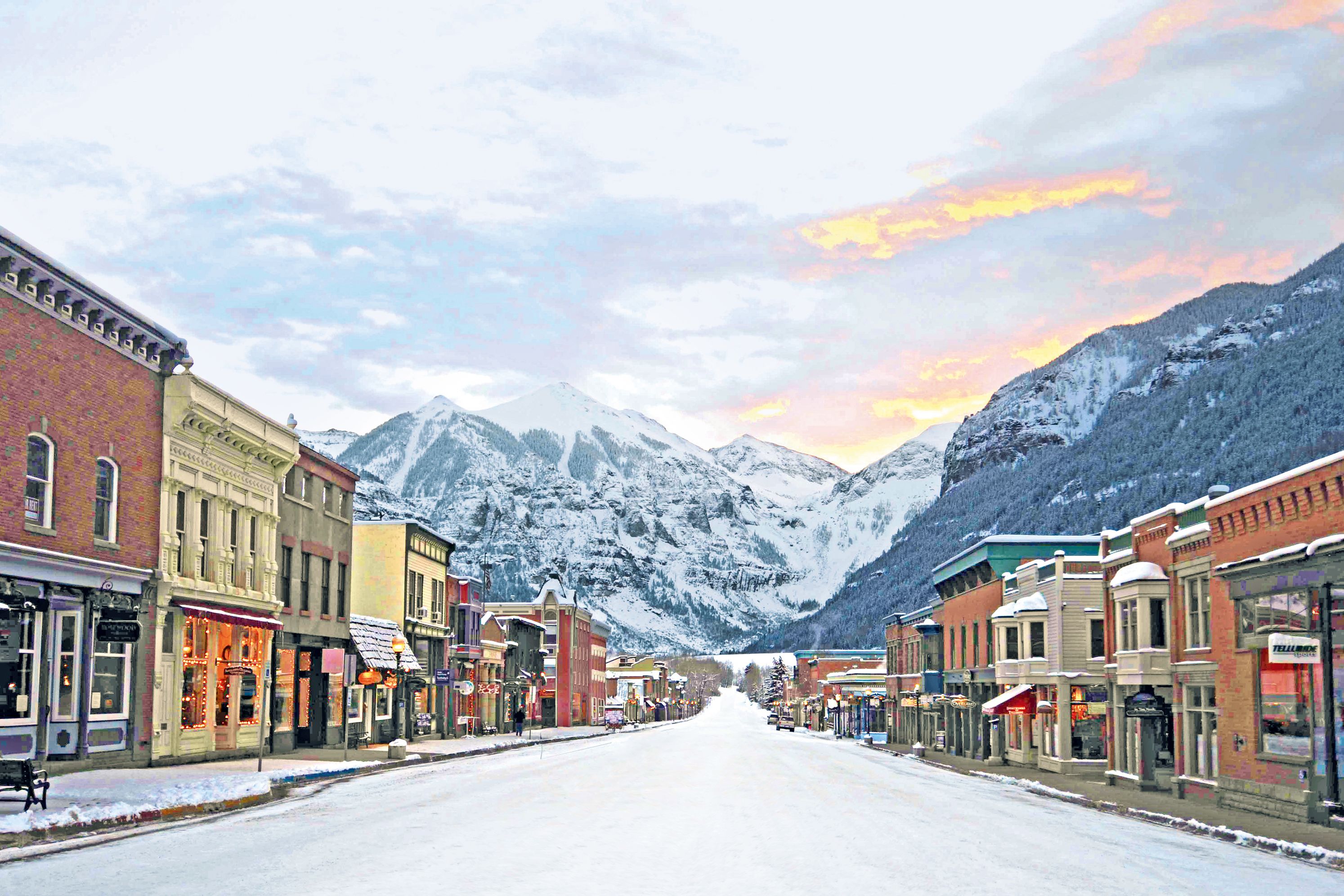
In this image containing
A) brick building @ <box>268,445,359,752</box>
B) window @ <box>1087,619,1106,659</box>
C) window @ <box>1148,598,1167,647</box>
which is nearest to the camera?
window @ <box>1148,598,1167,647</box>

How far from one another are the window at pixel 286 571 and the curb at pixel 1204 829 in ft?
84.6

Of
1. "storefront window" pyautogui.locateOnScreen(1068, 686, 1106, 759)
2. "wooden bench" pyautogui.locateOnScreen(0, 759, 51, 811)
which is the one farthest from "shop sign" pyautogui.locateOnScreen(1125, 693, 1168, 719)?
"wooden bench" pyautogui.locateOnScreen(0, 759, 51, 811)

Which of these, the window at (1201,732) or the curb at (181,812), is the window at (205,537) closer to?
the curb at (181,812)

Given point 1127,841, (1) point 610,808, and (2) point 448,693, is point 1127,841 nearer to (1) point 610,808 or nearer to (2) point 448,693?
(1) point 610,808

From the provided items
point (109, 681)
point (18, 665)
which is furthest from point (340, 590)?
point (18, 665)

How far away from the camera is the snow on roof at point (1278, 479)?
26.3m

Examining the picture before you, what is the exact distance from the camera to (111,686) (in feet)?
113

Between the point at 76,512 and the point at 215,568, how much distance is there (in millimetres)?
9439

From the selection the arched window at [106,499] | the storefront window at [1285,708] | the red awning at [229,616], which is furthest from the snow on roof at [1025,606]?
the arched window at [106,499]

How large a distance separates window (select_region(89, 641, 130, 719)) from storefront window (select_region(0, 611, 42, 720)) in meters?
2.48

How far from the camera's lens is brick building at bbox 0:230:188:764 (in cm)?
2947

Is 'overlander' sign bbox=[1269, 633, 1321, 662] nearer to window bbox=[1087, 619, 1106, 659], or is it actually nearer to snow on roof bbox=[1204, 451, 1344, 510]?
snow on roof bbox=[1204, 451, 1344, 510]

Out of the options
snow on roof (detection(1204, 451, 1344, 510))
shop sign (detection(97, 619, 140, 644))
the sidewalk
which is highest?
snow on roof (detection(1204, 451, 1344, 510))

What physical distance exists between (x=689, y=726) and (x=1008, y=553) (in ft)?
284
